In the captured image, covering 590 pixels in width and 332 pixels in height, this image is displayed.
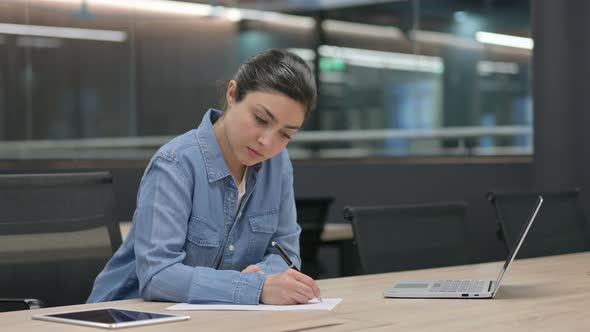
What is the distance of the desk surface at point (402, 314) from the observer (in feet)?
5.32

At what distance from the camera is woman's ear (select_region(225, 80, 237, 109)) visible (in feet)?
7.14

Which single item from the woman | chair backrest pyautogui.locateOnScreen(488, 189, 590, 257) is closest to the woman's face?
the woman

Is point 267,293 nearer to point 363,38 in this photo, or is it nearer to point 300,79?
point 300,79

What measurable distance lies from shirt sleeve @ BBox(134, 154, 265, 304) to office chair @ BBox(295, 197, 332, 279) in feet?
8.64

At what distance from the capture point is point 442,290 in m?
2.08

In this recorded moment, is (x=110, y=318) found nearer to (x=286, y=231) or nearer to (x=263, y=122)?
(x=263, y=122)

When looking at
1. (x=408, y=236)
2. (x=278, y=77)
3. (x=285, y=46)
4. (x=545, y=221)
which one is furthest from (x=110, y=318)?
(x=285, y=46)

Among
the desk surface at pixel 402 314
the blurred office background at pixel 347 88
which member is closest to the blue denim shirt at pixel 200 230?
the desk surface at pixel 402 314

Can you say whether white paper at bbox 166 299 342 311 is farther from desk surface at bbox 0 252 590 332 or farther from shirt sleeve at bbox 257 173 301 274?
shirt sleeve at bbox 257 173 301 274

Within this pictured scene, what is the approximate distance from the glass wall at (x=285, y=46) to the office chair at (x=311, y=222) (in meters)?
1.40

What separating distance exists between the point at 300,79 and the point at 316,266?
2.92 meters

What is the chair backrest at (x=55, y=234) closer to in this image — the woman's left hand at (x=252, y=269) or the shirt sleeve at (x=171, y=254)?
the shirt sleeve at (x=171, y=254)

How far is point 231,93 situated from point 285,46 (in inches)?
190

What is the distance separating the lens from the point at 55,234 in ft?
8.20
